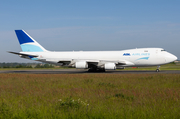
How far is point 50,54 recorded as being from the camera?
34.8 m

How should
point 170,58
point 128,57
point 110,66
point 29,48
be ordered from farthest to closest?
point 29,48
point 128,57
point 170,58
point 110,66

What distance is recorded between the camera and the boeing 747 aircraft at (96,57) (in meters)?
30.9

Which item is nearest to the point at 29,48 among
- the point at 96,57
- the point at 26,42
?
the point at 26,42

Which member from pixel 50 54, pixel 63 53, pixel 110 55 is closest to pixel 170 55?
pixel 110 55

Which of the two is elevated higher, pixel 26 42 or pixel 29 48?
pixel 26 42

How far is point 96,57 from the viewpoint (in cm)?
3278

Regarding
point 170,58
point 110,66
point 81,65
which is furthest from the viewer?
point 81,65

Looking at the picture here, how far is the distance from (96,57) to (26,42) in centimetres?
1392

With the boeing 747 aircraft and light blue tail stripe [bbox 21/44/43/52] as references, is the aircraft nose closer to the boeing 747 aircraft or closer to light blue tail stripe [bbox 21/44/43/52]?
the boeing 747 aircraft

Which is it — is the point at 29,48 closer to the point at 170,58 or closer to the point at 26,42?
the point at 26,42

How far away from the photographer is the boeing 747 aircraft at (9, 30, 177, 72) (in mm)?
30938

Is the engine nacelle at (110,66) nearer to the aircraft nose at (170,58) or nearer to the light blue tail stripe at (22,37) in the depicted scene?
the aircraft nose at (170,58)

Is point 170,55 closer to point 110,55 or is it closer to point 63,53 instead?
point 110,55

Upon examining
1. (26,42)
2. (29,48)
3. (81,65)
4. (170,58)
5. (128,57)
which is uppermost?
(26,42)
